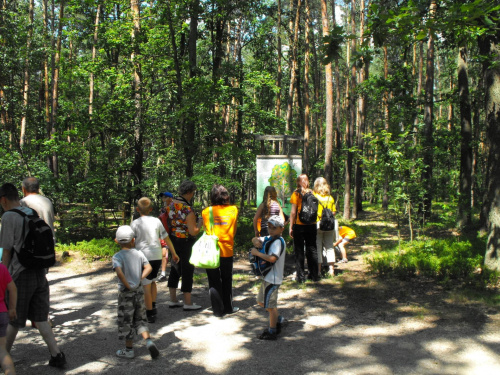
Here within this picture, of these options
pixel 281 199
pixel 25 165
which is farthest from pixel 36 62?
pixel 281 199

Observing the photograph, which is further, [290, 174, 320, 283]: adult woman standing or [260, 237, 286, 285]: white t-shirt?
[290, 174, 320, 283]: adult woman standing

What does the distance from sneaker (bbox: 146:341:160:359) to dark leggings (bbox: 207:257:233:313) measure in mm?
1546

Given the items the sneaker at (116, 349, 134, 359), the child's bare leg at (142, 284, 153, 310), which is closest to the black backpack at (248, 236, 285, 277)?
the child's bare leg at (142, 284, 153, 310)

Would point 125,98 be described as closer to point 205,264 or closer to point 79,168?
point 79,168

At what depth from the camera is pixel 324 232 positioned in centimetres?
843

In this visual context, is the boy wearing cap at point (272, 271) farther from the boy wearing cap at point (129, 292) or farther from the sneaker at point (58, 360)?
the sneaker at point (58, 360)

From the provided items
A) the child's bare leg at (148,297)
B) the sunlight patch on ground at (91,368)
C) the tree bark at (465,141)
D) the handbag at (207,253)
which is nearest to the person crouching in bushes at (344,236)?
the handbag at (207,253)

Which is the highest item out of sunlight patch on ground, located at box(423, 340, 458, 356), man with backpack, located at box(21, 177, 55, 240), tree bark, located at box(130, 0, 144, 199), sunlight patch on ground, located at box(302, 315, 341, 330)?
tree bark, located at box(130, 0, 144, 199)

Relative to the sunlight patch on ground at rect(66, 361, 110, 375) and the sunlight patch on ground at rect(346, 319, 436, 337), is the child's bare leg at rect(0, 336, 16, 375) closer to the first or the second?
the sunlight patch on ground at rect(66, 361, 110, 375)

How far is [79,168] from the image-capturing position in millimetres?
13664

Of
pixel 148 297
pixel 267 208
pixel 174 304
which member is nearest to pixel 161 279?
pixel 174 304

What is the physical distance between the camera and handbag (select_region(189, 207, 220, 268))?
5777 millimetres

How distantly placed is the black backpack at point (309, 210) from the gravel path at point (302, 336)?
49.4 inches

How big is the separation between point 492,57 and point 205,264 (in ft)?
21.5
